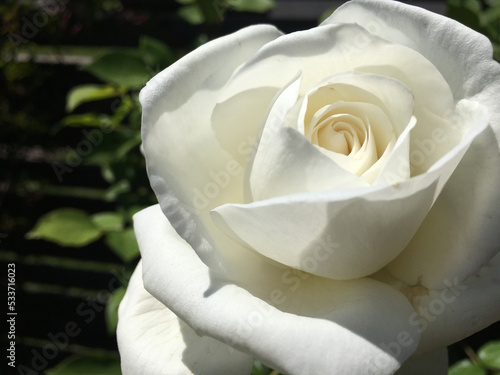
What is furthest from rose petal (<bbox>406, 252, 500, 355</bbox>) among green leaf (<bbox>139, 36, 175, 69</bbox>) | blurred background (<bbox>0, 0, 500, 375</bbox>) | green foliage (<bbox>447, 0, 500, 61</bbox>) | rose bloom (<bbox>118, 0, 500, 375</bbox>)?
blurred background (<bbox>0, 0, 500, 375</bbox>)

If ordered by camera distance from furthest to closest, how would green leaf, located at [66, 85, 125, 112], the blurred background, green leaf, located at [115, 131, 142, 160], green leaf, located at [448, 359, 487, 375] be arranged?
the blurred background, green leaf, located at [66, 85, 125, 112], green leaf, located at [115, 131, 142, 160], green leaf, located at [448, 359, 487, 375]

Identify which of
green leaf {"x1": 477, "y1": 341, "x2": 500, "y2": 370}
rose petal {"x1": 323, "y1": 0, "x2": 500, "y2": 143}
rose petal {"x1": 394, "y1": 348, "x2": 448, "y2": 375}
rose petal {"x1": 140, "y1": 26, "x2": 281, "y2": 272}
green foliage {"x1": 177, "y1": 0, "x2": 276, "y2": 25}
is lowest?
green leaf {"x1": 477, "y1": 341, "x2": 500, "y2": 370}

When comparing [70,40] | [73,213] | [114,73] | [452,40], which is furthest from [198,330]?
[70,40]

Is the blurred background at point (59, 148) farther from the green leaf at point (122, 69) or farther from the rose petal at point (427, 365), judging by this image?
the rose petal at point (427, 365)

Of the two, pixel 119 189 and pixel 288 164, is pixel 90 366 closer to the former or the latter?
pixel 119 189

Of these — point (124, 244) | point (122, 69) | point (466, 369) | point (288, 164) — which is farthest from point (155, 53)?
point (466, 369)

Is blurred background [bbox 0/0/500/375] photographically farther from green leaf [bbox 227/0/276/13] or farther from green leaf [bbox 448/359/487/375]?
green leaf [bbox 448/359/487/375]
